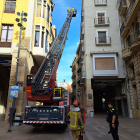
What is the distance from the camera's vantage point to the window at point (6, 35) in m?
14.3

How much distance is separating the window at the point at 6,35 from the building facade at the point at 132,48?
1327cm

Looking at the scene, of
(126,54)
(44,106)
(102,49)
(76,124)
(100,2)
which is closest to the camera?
(76,124)

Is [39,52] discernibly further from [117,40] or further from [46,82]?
[117,40]

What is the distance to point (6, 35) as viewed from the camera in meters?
14.6

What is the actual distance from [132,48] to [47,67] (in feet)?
31.4

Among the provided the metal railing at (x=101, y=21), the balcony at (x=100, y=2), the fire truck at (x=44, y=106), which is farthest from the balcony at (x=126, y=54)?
the fire truck at (x=44, y=106)

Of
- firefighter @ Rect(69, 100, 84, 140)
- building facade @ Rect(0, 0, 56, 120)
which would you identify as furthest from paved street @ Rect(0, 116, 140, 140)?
building facade @ Rect(0, 0, 56, 120)

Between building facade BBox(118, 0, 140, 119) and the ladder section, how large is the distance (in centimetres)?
786

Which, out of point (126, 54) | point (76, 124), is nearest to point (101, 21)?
point (126, 54)

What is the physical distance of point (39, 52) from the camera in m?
15.4

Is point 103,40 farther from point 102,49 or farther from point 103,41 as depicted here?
point 102,49

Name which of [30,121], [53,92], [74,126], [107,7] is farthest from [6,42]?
[107,7]

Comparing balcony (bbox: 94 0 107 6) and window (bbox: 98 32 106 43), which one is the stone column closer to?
window (bbox: 98 32 106 43)

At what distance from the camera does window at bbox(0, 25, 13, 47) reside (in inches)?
563
